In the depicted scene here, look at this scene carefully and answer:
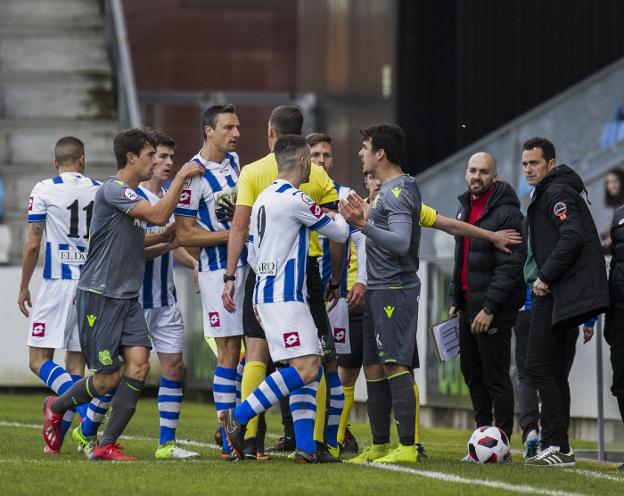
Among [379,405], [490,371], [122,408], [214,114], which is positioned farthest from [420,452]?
[214,114]

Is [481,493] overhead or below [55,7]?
below

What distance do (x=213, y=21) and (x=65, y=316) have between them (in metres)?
13.6

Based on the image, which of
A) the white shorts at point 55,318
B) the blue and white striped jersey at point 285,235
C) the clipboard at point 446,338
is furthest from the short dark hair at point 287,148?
the white shorts at point 55,318

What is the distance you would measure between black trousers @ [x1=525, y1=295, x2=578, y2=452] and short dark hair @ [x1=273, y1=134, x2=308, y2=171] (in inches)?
71.0

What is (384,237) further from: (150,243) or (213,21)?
(213,21)

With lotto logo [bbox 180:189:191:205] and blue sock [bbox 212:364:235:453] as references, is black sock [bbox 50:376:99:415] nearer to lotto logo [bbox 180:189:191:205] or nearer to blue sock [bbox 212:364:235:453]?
blue sock [bbox 212:364:235:453]

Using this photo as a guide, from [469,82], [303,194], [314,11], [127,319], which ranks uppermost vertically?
[314,11]

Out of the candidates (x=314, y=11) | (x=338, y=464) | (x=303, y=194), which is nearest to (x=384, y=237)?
(x=303, y=194)

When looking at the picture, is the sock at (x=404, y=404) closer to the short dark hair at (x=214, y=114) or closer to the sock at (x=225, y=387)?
the sock at (x=225, y=387)

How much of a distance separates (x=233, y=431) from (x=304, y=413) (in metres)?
0.43

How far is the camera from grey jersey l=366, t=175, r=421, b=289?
9.46m

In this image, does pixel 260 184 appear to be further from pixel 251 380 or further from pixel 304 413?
pixel 304 413

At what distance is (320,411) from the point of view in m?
9.87

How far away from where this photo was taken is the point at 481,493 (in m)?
8.02
